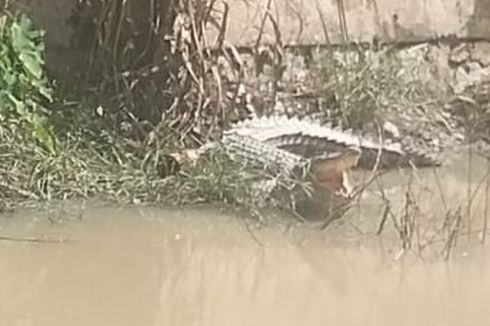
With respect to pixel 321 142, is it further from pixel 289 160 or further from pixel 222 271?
pixel 222 271

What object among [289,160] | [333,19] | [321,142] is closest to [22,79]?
[289,160]

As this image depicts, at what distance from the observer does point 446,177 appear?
543 centimetres

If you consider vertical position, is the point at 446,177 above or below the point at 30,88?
below

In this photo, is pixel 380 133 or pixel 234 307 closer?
pixel 234 307

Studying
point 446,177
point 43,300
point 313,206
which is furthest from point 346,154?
point 43,300

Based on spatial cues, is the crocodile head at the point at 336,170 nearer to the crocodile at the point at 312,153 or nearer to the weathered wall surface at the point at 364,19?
the crocodile at the point at 312,153

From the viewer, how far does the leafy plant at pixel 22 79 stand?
5121mm

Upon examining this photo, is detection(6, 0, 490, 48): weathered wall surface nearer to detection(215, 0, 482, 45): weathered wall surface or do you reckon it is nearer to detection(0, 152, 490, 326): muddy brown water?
detection(215, 0, 482, 45): weathered wall surface

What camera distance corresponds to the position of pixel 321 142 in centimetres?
529

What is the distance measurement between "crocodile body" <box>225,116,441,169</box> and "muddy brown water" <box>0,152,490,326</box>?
0.90 feet

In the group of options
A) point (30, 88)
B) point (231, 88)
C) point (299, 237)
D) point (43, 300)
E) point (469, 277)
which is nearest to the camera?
point (43, 300)

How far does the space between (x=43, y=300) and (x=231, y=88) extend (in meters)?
1.77

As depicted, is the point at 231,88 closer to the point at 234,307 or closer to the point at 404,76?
the point at 404,76

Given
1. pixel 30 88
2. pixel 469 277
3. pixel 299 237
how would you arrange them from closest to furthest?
pixel 469 277, pixel 299 237, pixel 30 88
